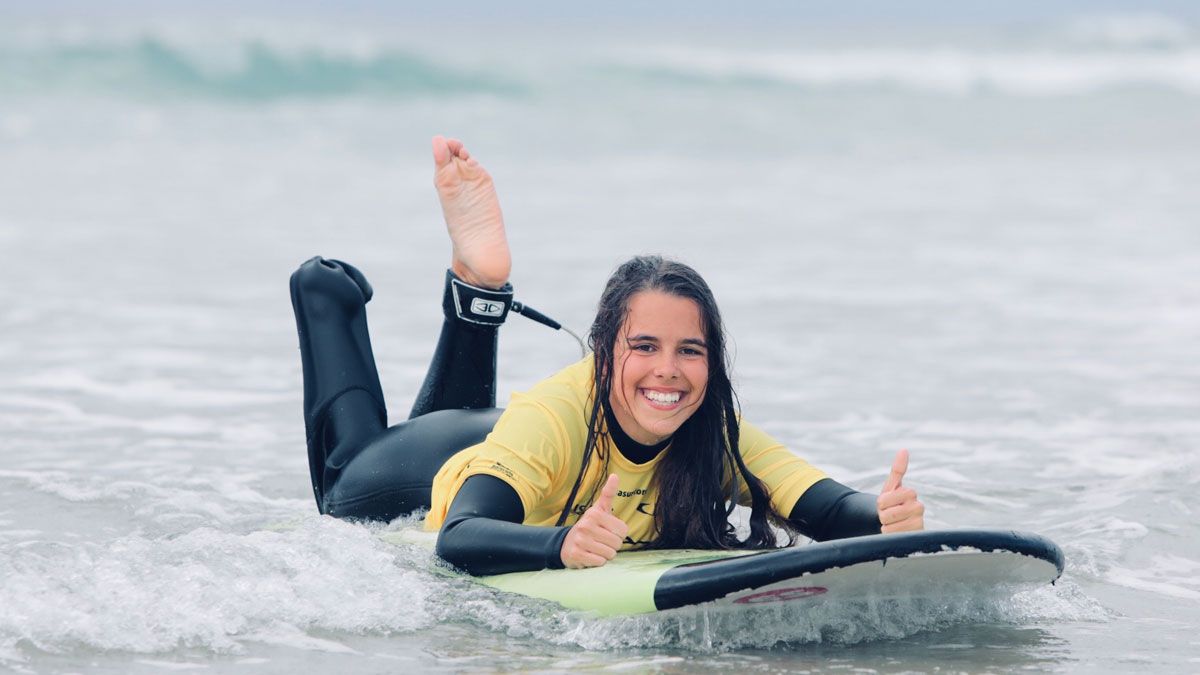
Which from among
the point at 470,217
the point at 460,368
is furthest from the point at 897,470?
the point at 470,217

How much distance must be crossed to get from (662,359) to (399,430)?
4.31 ft

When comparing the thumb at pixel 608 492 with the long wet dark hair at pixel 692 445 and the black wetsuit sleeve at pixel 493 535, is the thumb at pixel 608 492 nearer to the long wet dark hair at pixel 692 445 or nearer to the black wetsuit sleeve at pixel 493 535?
the black wetsuit sleeve at pixel 493 535

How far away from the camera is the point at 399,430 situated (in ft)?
17.7

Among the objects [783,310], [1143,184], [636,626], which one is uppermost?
[1143,184]

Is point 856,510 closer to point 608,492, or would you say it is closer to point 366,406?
point 608,492

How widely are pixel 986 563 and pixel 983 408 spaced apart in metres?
4.17

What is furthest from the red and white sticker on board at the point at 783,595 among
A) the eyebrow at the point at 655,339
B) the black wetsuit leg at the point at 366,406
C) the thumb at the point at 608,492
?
the black wetsuit leg at the point at 366,406

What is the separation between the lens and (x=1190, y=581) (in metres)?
5.23

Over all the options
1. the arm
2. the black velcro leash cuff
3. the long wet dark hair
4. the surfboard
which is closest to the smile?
the long wet dark hair

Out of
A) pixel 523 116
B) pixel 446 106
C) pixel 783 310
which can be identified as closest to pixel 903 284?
pixel 783 310

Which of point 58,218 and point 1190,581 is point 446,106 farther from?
point 1190,581

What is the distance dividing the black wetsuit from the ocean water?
0.59 feet

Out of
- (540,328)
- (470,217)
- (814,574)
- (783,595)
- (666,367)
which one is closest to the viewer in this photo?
(814,574)

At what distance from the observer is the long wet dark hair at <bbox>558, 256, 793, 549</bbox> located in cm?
452
